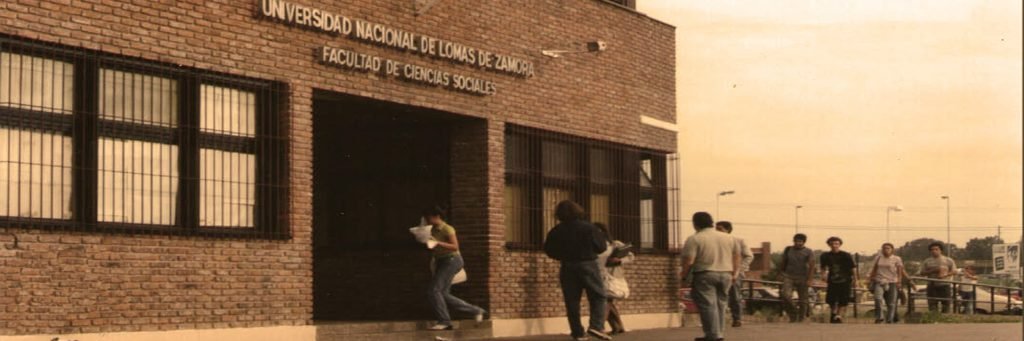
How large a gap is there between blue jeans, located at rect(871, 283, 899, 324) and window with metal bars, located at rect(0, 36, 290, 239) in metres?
A: 12.8

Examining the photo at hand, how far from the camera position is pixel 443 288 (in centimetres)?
1914

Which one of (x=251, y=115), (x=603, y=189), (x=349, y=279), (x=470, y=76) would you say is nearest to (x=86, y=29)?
(x=251, y=115)

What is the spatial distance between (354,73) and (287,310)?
2787 millimetres

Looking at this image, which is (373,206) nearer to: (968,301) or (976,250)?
(968,301)

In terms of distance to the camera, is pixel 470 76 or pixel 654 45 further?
pixel 654 45

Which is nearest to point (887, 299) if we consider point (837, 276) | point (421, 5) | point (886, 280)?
point (886, 280)

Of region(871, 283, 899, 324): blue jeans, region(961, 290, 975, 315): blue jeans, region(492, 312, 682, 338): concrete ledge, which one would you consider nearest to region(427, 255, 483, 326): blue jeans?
Answer: region(492, 312, 682, 338): concrete ledge

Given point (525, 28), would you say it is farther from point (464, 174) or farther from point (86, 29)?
point (86, 29)

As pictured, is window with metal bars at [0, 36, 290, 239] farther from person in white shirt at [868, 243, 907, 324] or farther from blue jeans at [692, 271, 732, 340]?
person in white shirt at [868, 243, 907, 324]

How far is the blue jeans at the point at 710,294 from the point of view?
18062mm

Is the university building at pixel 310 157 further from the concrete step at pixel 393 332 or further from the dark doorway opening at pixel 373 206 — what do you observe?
the concrete step at pixel 393 332

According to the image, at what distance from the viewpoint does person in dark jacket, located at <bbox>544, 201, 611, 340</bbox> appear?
18500mm

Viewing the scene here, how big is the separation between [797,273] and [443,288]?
947 cm

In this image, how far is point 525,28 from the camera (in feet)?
72.1
